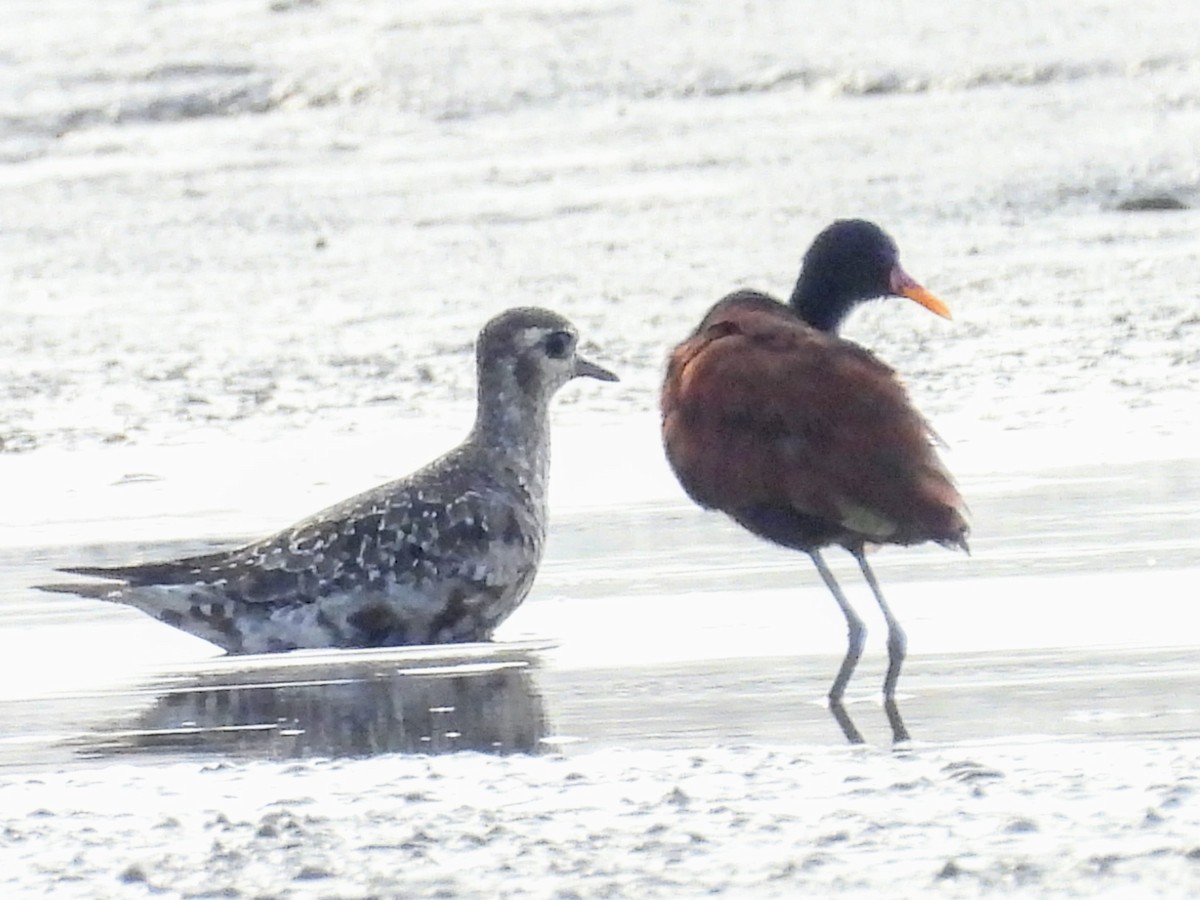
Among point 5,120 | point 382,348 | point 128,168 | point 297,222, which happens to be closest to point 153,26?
point 5,120

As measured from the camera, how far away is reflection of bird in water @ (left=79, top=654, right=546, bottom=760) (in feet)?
18.7

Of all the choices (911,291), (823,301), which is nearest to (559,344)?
(823,301)

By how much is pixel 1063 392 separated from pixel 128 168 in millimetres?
8593

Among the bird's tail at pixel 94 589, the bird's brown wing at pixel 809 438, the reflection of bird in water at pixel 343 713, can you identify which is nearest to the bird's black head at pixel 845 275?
the bird's brown wing at pixel 809 438

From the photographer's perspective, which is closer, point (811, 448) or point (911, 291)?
point (811, 448)

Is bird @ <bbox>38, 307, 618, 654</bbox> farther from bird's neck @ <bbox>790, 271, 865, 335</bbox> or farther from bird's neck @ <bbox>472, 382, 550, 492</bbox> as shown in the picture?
bird's neck @ <bbox>790, 271, 865, 335</bbox>

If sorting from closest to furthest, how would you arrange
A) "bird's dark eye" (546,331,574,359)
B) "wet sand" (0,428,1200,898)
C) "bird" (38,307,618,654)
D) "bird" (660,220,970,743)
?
"wet sand" (0,428,1200,898) < "bird" (660,220,970,743) < "bird" (38,307,618,654) < "bird's dark eye" (546,331,574,359)

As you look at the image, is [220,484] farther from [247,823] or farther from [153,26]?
[153,26]

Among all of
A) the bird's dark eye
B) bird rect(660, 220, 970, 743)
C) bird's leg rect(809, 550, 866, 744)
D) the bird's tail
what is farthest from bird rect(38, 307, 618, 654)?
bird's leg rect(809, 550, 866, 744)

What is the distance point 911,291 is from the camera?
7.70 metres

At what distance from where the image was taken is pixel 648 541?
26.4 ft

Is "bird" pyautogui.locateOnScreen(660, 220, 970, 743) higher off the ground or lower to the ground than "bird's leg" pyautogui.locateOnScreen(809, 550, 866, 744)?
higher

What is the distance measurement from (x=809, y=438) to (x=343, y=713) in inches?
43.3

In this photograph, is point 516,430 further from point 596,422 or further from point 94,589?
point 596,422
